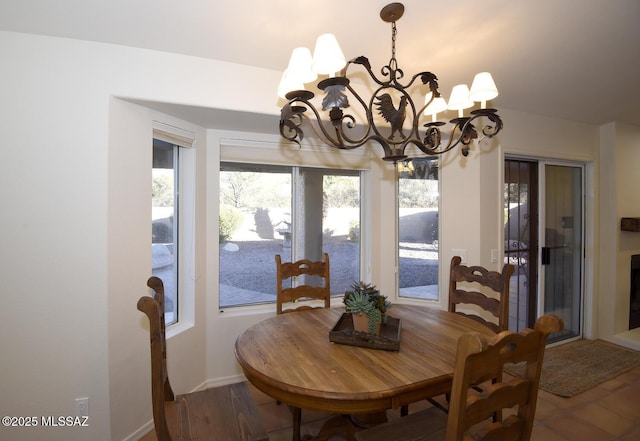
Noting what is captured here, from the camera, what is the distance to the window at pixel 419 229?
3.19 meters

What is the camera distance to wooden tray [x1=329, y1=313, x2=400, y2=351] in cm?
155

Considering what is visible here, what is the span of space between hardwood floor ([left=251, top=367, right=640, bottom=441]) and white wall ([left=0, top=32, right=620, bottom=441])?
872 millimetres

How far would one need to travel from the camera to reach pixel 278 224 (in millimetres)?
3061

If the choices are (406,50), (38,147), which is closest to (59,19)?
(38,147)

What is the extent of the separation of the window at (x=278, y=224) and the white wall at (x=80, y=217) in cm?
82

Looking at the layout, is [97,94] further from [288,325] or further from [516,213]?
[516,213]

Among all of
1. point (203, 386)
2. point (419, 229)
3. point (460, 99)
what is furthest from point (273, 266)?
point (460, 99)

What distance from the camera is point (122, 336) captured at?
1.94m

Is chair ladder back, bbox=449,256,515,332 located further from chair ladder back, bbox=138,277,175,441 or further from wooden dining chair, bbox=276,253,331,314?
chair ladder back, bbox=138,277,175,441

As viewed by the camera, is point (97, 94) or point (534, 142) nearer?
point (97, 94)

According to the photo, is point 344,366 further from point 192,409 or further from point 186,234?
point 186,234

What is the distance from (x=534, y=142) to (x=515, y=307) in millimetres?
1734

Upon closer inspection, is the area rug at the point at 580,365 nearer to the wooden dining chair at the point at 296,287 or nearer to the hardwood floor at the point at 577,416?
the hardwood floor at the point at 577,416

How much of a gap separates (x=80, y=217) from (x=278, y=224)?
1575 mm
